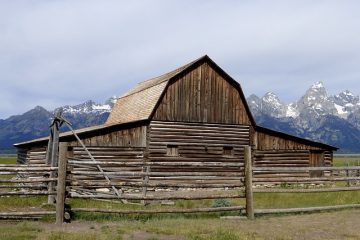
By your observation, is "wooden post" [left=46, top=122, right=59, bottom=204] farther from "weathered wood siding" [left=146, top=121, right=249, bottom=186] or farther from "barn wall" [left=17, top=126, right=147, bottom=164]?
"weathered wood siding" [left=146, top=121, right=249, bottom=186]

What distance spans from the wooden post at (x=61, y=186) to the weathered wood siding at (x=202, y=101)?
1497 cm

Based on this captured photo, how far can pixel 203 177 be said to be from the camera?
14234 mm

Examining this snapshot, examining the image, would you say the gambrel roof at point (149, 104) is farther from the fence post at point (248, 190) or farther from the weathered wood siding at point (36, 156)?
the fence post at point (248, 190)

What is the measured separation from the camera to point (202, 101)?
28844 millimetres

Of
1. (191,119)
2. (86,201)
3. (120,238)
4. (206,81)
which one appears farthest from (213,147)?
(120,238)

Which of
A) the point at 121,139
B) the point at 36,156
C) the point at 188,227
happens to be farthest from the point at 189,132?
the point at 188,227

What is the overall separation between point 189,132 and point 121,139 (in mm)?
4224

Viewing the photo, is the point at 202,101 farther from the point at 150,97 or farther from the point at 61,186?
the point at 61,186

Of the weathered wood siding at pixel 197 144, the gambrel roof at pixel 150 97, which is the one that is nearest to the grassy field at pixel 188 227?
the weathered wood siding at pixel 197 144

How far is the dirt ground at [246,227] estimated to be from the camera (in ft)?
35.7

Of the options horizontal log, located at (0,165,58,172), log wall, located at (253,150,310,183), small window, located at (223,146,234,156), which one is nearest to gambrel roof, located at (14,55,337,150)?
log wall, located at (253,150,310,183)

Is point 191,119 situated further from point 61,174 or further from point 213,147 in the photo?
point 61,174

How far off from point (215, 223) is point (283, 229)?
176 centimetres

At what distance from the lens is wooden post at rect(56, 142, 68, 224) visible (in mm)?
12484
